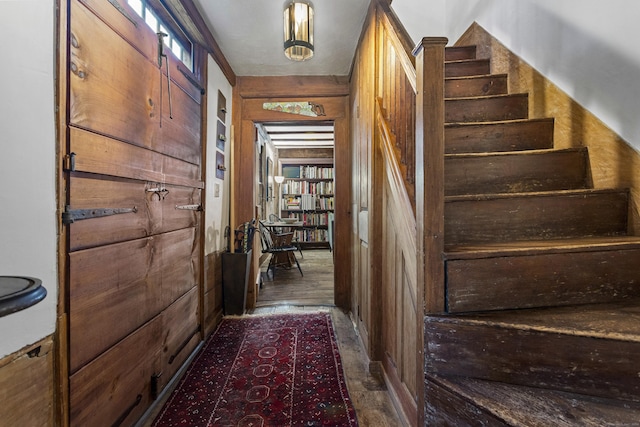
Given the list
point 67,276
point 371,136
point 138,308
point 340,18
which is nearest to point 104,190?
point 67,276

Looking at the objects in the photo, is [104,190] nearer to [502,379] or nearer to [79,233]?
[79,233]

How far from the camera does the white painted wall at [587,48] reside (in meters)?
1.28

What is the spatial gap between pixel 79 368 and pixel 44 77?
104 centimetres

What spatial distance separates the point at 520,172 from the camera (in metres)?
1.50

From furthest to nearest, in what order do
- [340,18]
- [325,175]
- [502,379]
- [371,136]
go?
1. [325,175]
2. [340,18]
3. [371,136]
4. [502,379]

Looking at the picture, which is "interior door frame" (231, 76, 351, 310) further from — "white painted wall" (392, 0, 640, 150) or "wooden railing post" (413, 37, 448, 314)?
"wooden railing post" (413, 37, 448, 314)

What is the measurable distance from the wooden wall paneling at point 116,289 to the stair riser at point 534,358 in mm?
1272

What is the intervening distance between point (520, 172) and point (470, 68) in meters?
1.36

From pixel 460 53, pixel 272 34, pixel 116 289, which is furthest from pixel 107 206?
pixel 460 53

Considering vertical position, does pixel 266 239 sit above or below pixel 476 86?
below

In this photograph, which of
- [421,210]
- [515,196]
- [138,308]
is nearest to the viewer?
[421,210]

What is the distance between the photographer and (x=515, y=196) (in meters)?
1.26

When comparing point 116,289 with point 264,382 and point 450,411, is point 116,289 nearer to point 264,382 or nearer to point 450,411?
point 264,382

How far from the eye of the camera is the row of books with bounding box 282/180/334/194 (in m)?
7.64
